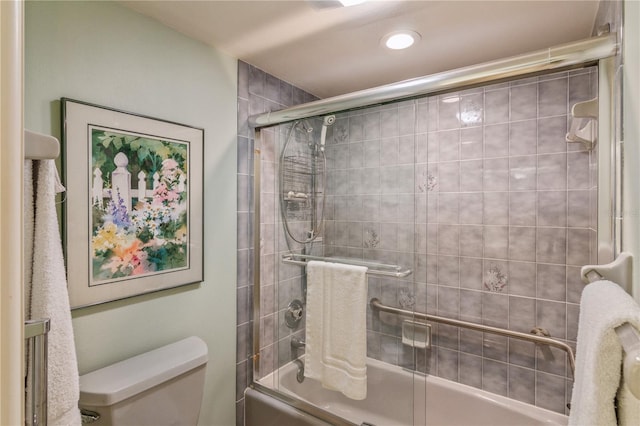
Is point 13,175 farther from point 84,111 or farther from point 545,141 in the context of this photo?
point 545,141

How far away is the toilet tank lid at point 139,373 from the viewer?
3.44 feet

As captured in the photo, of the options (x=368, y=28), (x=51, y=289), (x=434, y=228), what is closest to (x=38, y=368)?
(x=51, y=289)

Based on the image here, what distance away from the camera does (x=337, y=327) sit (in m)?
1.47

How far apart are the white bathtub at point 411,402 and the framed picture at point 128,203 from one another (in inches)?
31.2

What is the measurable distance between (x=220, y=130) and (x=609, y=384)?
164cm

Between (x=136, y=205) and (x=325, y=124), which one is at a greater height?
(x=325, y=124)

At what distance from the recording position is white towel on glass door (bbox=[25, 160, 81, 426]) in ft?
2.19

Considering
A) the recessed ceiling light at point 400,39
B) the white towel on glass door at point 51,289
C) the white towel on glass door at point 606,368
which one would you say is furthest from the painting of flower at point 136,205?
the white towel on glass door at point 606,368

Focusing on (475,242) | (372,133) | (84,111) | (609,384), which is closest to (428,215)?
(475,242)

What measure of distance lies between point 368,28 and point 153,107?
3.25 ft

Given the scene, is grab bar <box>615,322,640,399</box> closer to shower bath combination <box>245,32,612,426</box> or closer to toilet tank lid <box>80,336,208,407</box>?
shower bath combination <box>245,32,612,426</box>

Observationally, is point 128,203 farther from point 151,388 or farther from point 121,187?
point 151,388

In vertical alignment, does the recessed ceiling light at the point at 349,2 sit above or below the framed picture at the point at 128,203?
above

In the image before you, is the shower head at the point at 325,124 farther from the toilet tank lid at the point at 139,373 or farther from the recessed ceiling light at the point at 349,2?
the toilet tank lid at the point at 139,373
